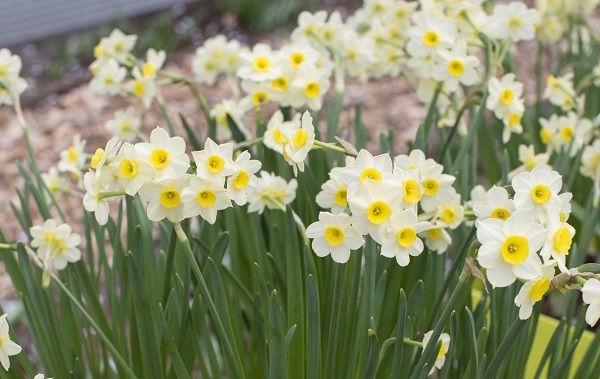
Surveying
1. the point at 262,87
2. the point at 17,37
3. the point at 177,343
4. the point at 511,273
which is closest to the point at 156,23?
the point at 17,37

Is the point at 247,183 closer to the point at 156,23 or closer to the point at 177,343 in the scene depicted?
the point at 177,343

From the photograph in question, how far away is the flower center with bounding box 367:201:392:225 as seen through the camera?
1.02m

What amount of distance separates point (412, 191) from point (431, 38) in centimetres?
68

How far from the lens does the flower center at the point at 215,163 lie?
108cm

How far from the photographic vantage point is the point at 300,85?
154 centimetres

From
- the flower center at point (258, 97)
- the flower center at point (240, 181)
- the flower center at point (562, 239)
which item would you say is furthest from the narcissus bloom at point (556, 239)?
the flower center at point (258, 97)

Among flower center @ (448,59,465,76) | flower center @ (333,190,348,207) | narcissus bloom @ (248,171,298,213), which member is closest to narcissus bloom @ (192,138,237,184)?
flower center @ (333,190,348,207)

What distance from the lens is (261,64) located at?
5.16 feet

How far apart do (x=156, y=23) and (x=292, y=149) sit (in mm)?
3744

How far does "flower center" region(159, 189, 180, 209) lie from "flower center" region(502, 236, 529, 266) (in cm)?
44

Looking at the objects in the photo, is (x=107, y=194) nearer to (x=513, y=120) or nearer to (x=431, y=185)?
(x=431, y=185)

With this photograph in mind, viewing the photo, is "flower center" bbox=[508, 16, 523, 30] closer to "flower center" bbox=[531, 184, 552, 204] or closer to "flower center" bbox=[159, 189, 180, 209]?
"flower center" bbox=[531, 184, 552, 204]

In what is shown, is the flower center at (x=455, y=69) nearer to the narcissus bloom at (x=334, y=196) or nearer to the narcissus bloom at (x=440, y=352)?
the narcissus bloom at (x=334, y=196)

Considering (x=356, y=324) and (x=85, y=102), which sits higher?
(x=356, y=324)
